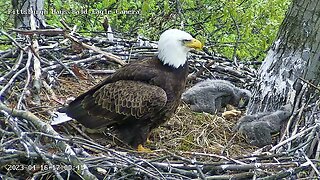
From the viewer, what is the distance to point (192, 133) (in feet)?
17.4

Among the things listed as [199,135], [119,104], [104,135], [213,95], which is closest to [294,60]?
[213,95]

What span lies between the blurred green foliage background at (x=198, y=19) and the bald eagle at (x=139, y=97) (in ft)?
7.03

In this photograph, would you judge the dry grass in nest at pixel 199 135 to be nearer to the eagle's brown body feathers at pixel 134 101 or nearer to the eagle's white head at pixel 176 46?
the eagle's brown body feathers at pixel 134 101

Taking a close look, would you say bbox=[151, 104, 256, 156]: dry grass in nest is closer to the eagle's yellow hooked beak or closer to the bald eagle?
the bald eagle

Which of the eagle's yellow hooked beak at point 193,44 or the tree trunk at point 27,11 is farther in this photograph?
the tree trunk at point 27,11

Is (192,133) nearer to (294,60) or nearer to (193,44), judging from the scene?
(193,44)

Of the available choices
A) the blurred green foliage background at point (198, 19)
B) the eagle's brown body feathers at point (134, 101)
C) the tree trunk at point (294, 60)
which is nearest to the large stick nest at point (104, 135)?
the eagle's brown body feathers at point (134, 101)

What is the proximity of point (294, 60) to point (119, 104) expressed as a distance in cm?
151

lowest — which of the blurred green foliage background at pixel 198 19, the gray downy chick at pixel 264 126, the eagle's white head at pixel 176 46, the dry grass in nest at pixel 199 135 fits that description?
the dry grass in nest at pixel 199 135

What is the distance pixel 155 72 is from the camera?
16.4 feet

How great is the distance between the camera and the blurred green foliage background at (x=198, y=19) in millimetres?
7500

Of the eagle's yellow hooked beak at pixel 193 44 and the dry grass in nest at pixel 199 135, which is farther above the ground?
the eagle's yellow hooked beak at pixel 193 44

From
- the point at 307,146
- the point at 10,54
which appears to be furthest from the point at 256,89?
the point at 10,54

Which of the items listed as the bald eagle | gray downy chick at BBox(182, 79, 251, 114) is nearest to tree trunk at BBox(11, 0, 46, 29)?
the bald eagle
